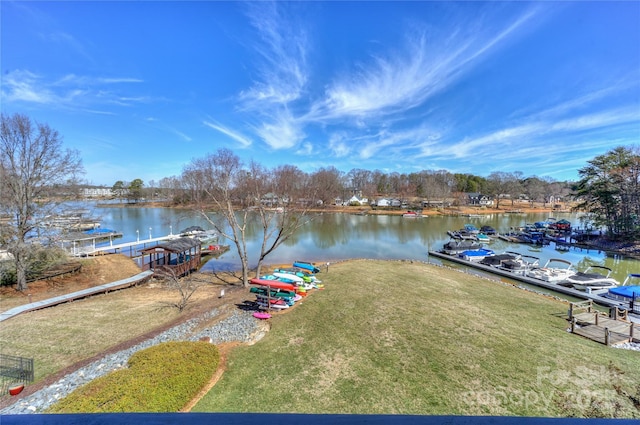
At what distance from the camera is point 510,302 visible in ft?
39.3

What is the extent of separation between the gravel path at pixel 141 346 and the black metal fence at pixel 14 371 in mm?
815

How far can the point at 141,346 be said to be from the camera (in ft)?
25.9

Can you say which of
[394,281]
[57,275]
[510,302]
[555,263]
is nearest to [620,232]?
[555,263]

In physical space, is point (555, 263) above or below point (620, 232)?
below

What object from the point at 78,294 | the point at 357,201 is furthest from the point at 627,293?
the point at 357,201

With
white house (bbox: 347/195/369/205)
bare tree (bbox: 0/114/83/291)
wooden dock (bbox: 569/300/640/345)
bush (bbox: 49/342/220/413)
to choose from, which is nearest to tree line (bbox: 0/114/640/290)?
bare tree (bbox: 0/114/83/291)

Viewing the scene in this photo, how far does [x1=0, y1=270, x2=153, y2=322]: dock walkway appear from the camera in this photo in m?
10.9

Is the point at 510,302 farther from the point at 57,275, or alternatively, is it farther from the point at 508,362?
the point at 57,275

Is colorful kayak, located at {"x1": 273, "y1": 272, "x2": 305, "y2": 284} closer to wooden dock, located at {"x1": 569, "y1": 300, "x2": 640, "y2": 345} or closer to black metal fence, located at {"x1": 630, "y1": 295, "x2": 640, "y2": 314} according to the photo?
wooden dock, located at {"x1": 569, "y1": 300, "x2": 640, "y2": 345}

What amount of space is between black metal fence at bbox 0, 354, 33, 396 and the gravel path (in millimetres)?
815

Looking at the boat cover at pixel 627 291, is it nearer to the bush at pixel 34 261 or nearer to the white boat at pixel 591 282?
the white boat at pixel 591 282

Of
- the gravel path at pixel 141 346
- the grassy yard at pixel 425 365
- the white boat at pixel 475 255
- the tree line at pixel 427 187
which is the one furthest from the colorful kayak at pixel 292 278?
the tree line at pixel 427 187

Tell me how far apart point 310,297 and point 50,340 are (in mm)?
8437

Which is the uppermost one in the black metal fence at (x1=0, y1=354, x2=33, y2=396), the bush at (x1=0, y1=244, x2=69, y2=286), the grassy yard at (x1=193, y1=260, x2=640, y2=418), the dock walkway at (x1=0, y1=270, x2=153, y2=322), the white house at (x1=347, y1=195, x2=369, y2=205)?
the white house at (x1=347, y1=195, x2=369, y2=205)
